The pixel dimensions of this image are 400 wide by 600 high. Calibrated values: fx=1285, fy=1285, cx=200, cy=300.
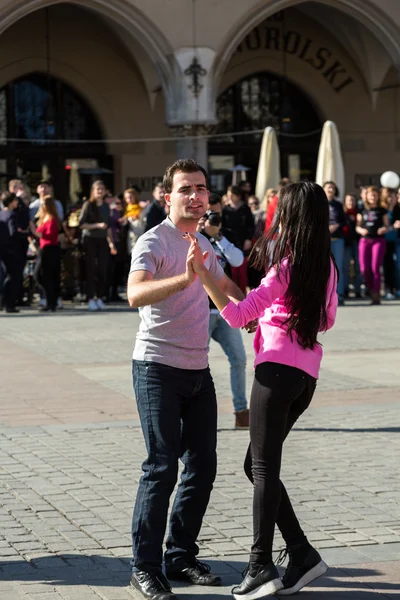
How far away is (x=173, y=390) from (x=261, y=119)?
23781 millimetres

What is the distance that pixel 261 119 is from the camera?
2828 cm

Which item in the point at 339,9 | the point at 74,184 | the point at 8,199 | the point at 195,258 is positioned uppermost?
the point at 339,9

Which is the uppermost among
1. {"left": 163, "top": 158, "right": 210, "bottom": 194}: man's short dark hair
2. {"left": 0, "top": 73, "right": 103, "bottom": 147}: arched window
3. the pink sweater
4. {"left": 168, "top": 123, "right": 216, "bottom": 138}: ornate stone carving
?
{"left": 0, "top": 73, "right": 103, "bottom": 147}: arched window

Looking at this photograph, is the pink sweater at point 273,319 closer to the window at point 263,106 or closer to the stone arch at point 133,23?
the stone arch at point 133,23

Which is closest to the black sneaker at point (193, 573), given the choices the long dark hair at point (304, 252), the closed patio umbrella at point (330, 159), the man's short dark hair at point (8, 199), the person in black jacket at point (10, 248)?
the long dark hair at point (304, 252)

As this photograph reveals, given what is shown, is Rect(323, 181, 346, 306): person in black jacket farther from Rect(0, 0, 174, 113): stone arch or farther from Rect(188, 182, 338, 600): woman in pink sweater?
Rect(188, 182, 338, 600): woman in pink sweater

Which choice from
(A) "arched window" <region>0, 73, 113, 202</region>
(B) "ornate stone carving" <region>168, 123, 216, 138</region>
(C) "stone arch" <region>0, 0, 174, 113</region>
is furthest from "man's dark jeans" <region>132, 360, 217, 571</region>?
(A) "arched window" <region>0, 73, 113, 202</region>

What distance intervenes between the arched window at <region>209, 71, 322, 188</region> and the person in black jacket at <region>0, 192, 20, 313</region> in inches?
446

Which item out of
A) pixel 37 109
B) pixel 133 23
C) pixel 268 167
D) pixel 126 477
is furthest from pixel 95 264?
pixel 126 477

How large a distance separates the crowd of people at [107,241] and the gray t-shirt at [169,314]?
10924mm

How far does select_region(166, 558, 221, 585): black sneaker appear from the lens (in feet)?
16.5

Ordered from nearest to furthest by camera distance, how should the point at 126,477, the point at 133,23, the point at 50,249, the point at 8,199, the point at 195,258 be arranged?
the point at 195,258, the point at 126,477, the point at 8,199, the point at 50,249, the point at 133,23

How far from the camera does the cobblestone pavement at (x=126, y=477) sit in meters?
5.24

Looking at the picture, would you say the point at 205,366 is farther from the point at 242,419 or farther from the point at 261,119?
the point at 261,119
